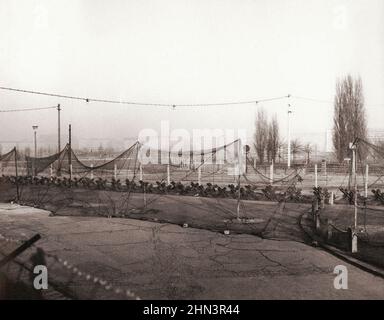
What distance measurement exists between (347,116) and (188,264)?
126 ft

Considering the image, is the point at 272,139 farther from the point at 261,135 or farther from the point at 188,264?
the point at 188,264

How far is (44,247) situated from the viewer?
9.04 m

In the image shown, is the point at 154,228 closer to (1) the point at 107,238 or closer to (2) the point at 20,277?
(1) the point at 107,238

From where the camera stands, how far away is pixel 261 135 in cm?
5347

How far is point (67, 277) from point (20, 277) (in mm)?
749

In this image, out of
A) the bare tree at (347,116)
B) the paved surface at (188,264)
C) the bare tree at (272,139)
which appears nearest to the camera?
the paved surface at (188,264)

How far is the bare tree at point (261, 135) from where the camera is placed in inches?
2074

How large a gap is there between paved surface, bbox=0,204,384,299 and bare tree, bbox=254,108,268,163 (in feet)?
138

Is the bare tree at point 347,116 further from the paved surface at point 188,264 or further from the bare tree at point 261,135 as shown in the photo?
the paved surface at point 188,264

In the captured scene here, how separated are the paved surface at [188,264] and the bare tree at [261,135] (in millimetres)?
42003

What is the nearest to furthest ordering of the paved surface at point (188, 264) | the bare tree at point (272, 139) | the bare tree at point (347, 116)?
the paved surface at point (188, 264) < the bare tree at point (347, 116) < the bare tree at point (272, 139)

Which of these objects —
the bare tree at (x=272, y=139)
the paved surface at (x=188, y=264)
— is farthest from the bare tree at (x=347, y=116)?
the paved surface at (x=188, y=264)

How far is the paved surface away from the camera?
6.07 metres

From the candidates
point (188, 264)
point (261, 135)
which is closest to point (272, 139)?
point (261, 135)
